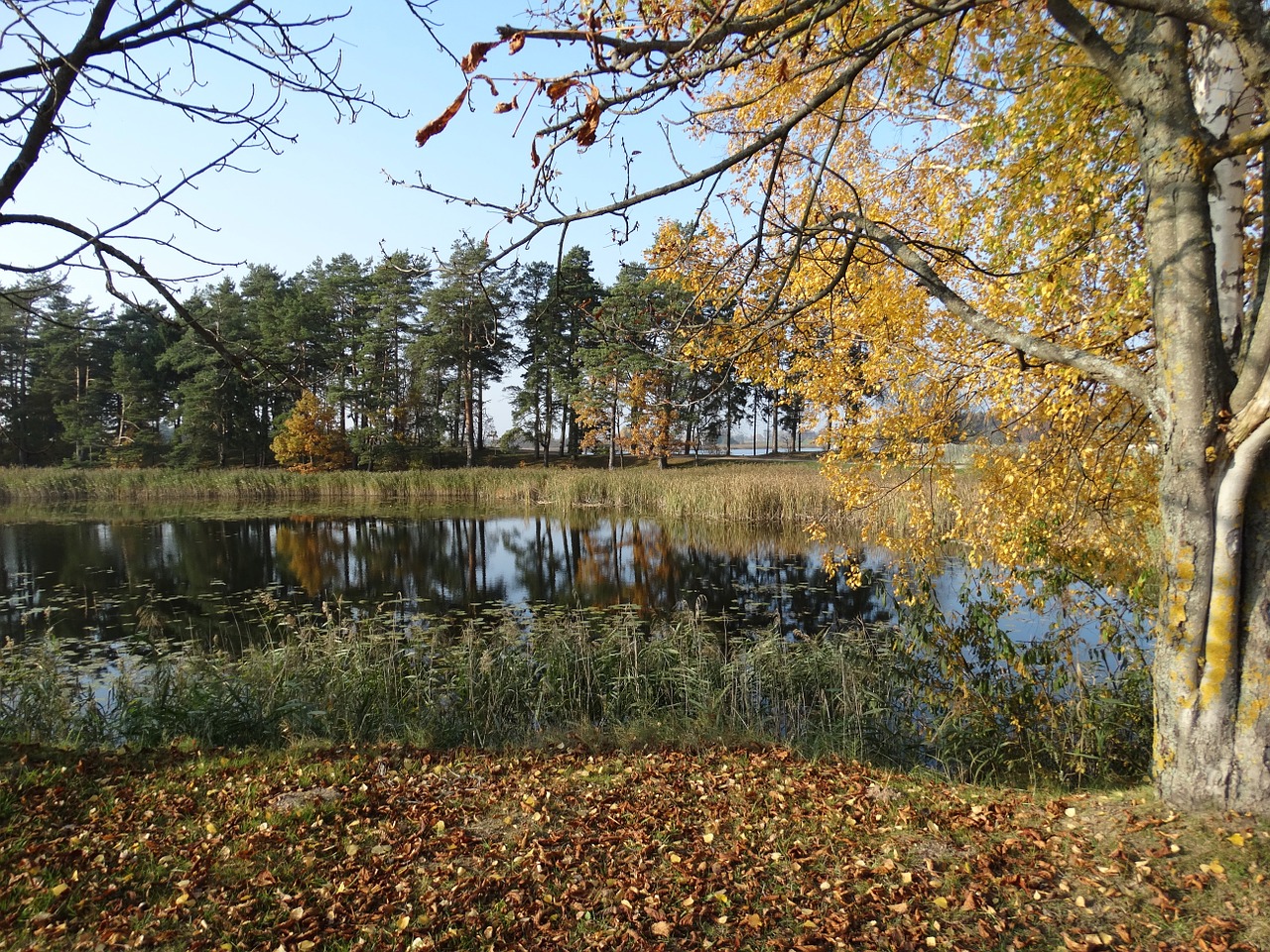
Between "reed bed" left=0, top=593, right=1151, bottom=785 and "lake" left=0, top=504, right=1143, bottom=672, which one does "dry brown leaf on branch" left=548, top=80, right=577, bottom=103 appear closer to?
"reed bed" left=0, top=593, right=1151, bottom=785

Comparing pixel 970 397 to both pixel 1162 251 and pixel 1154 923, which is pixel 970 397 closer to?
pixel 1162 251

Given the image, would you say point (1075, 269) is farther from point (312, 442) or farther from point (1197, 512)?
point (312, 442)

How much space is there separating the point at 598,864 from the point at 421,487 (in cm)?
2761

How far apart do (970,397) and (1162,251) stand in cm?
263

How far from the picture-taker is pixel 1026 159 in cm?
405

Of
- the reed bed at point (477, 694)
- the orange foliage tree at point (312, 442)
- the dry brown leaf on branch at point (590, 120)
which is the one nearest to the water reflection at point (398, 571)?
the reed bed at point (477, 694)

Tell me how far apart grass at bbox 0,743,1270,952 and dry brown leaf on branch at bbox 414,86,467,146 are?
A: 103 inches

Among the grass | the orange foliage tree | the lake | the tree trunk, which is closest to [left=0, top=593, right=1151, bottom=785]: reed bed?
the lake

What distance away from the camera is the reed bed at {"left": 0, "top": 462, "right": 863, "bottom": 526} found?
22.7 metres

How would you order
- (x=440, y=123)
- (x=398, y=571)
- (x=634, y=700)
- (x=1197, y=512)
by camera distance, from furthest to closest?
(x=398, y=571), (x=634, y=700), (x=1197, y=512), (x=440, y=123)

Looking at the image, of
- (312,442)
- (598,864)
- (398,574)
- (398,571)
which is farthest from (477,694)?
(312,442)

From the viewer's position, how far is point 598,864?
119 inches

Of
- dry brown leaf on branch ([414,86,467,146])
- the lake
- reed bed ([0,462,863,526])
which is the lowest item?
the lake

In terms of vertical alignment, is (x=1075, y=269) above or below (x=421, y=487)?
above
